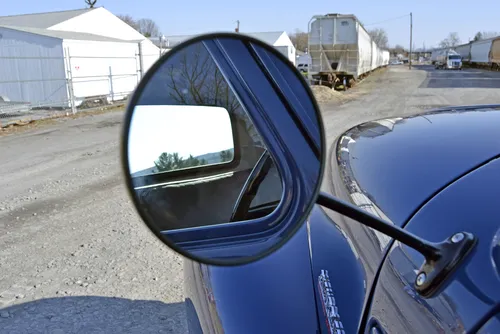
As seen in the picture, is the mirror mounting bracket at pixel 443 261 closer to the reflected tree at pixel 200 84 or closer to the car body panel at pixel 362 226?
the car body panel at pixel 362 226

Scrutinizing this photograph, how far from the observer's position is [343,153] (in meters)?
2.31

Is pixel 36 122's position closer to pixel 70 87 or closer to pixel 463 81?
pixel 70 87

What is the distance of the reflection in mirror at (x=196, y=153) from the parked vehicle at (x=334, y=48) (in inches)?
973

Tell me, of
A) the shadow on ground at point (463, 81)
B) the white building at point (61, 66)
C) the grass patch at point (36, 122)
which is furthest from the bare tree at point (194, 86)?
the shadow on ground at point (463, 81)

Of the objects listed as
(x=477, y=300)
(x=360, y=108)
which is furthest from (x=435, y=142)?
(x=360, y=108)

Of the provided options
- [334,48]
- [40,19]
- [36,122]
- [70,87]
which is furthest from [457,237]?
[40,19]

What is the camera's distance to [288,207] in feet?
4.49

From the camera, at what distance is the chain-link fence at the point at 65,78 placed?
17375 mm

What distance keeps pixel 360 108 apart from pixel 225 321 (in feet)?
55.2

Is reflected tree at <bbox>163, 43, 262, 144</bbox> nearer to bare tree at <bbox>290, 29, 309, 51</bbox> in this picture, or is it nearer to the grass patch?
the grass patch

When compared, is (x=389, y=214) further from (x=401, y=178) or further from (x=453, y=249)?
(x=453, y=249)

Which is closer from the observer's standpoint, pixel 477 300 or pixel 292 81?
pixel 477 300

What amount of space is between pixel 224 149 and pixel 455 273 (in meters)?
0.78

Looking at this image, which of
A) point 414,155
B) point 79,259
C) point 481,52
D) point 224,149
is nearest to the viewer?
point 224,149
